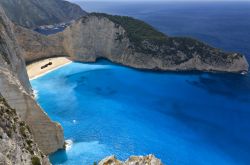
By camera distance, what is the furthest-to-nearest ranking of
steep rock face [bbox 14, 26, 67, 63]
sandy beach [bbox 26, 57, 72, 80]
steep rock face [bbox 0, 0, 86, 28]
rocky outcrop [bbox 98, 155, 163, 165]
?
steep rock face [bbox 0, 0, 86, 28] < steep rock face [bbox 14, 26, 67, 63] < sandy beach [bbox 26, 57, 72, 80] < rocky outcrop [bbox 98, 155, 163, 165]

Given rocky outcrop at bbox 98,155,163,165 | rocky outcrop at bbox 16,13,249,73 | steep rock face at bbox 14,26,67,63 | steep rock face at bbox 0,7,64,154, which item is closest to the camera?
rocky outcrop at bbox 98,155,163,165

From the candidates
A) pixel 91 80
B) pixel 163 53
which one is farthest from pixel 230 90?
pixel 91 80

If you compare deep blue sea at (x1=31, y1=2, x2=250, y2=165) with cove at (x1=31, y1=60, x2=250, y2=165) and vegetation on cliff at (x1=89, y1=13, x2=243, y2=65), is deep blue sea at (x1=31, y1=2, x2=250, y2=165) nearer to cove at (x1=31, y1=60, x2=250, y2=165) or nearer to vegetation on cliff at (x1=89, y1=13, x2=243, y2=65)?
cove at (x1=31, y1=60, x2=250, y2=165)

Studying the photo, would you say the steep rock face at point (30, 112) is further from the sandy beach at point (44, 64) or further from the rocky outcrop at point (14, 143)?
the sandy beach at point (44, 64)

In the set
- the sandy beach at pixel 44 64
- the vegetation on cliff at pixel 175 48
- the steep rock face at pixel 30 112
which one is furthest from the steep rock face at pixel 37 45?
the steep rock face at pixel 30 112

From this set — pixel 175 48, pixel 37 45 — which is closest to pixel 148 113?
Answer: pixel 175 48

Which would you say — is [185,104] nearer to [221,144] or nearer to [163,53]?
[221,144]

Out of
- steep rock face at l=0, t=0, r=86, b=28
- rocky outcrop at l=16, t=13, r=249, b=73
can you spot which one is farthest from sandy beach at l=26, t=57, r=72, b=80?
steep rock face at l=0, t=0, r=86, b=28
